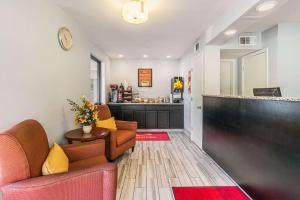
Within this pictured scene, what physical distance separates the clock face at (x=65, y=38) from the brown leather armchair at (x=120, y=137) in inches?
51.1

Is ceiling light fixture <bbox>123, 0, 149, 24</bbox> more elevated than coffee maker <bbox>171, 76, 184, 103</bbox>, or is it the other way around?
ceiling light fixture <bbox>123, 0, 149, 24</bbox>

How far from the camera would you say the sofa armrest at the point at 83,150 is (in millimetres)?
1997

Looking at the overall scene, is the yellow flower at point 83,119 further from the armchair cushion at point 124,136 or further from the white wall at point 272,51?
the white wall at point 272,51

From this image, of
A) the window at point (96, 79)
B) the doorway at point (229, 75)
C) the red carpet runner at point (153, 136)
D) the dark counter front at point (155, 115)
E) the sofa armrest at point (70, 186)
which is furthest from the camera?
the dark counter front at point (155, 115)

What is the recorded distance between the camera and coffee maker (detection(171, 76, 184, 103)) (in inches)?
220

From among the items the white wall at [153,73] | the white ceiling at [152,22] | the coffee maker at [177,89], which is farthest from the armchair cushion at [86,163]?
the white wall at [153,73]

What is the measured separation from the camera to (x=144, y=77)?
6113mm

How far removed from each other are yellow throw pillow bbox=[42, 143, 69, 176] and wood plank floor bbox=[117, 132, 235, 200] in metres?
0.79

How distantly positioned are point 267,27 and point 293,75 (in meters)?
0.97

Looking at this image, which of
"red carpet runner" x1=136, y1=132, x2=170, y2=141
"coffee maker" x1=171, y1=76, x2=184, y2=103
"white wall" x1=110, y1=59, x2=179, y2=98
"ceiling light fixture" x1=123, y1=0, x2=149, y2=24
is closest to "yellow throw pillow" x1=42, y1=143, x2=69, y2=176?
"ceiling light fixture" x1=123, y1=0, x2=149, y2=24

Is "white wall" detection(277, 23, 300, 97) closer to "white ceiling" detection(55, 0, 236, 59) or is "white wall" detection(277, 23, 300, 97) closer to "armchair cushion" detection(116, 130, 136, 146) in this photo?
"white ceiling" detection(55, 0, 236, 59)

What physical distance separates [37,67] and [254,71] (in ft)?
12.9

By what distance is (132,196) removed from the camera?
2.08 m

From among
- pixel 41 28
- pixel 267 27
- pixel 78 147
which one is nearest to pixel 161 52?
pixel 267 27
